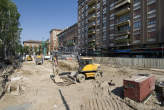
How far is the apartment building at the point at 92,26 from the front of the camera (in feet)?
127

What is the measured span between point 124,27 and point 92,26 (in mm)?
15932

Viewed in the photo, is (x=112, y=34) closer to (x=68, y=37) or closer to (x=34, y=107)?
(x=34, y=107)

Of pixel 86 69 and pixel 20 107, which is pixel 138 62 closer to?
pixel 86 69

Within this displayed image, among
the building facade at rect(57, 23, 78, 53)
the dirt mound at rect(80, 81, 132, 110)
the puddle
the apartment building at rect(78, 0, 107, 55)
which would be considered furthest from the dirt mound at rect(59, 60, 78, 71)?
the building facade at rect(57, 23, 78, 53)

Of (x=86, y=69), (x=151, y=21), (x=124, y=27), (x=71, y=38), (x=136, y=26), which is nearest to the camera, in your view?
(x=86, y=69)

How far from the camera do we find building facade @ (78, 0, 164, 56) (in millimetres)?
23484

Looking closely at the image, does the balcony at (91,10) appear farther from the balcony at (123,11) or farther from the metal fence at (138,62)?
the metal fence at (138,62)

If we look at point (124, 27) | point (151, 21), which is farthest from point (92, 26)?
point (151, 21)

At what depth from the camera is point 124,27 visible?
3138 centimetres

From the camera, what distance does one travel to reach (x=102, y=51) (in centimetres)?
3803

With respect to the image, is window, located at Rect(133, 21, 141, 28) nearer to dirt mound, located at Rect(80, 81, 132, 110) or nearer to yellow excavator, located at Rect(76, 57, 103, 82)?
yellow excavator, located at Rect(76, 57, 103, 82)

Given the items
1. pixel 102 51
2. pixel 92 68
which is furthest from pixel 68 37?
pixel 92 68

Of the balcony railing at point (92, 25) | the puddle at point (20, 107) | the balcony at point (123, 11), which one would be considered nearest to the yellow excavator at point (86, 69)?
the puddle at point (20, 107)

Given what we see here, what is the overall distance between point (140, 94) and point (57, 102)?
497 centimetres
